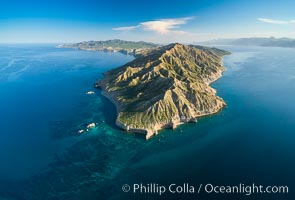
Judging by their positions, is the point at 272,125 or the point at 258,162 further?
the point at 272,125

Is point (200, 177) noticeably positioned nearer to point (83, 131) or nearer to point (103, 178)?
point (103, 178)

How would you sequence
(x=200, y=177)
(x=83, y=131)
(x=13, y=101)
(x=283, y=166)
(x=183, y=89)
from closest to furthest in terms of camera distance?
1. (x=200, y=177)
2. (x=283, y=166)
3. (x=83, y=131)
4. (x=183, y=89)
5. (x=13, y=101)

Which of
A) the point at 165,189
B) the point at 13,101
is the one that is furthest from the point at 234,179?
the point at 13,101

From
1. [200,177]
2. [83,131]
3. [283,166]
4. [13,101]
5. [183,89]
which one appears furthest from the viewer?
[13,101]

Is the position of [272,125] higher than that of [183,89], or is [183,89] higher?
[183,89]

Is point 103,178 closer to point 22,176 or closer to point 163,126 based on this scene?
point 22,176

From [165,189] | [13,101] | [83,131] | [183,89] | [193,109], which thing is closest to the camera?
[165,189]

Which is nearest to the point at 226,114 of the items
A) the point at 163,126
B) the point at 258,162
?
the point at 163,126

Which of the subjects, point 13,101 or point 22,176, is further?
point 13,101

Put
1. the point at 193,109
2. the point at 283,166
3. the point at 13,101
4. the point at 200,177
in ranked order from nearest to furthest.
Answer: the point at 200,177, the point at 283,166, the point at 193,109, the point at 13,101
